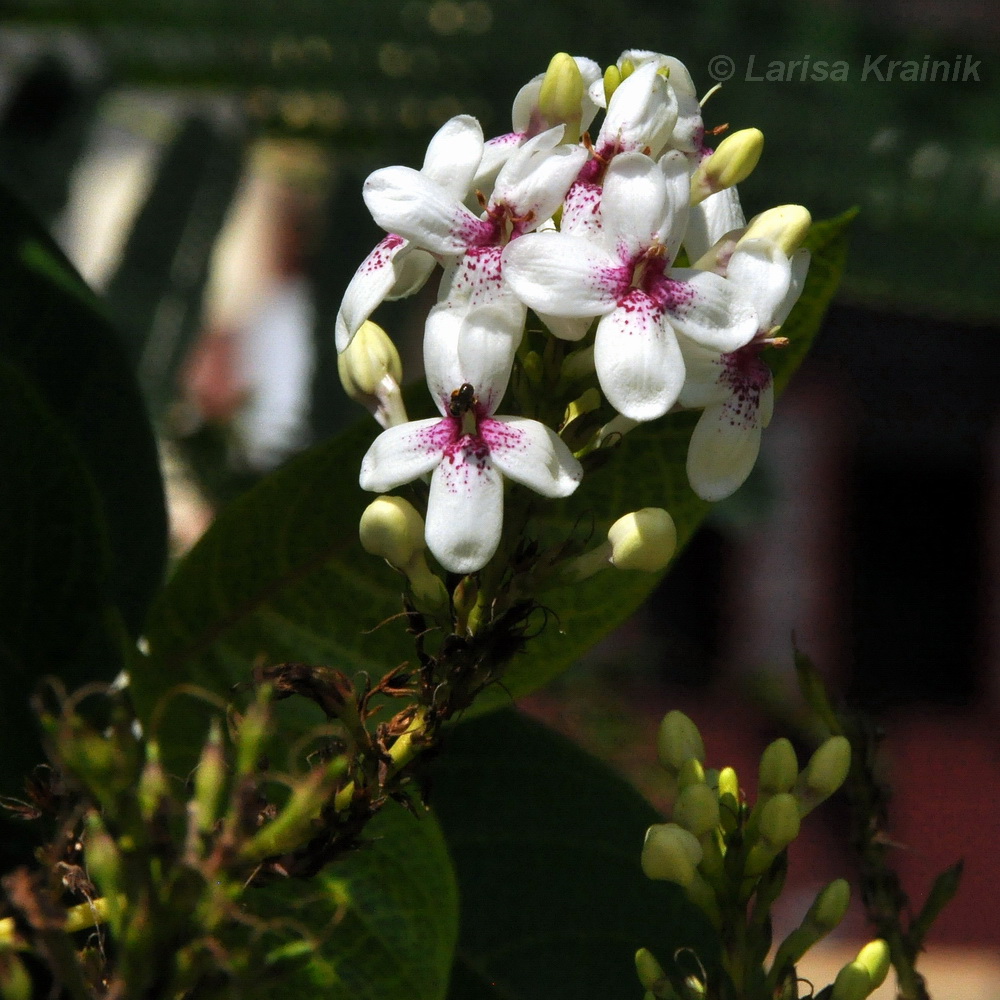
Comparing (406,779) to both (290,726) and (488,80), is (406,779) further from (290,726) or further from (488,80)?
(488,80)

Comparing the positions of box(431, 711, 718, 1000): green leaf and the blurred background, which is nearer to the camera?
box(431, 711, 718, 1000): green leaf

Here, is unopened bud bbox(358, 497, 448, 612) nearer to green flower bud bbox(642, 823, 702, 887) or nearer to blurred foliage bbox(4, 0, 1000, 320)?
green flower bud bbox(642, 823, 702, 887)

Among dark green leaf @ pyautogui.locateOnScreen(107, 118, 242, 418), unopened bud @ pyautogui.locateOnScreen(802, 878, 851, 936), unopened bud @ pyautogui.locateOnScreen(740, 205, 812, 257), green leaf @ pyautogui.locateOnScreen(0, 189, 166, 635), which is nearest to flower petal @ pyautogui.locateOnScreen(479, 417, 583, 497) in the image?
unopened bud @ pyautogui.locateOnScreen(740, 205, 812, 257)

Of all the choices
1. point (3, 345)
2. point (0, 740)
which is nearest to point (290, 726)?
point (0, 740)

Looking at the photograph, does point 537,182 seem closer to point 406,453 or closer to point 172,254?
point 406,453

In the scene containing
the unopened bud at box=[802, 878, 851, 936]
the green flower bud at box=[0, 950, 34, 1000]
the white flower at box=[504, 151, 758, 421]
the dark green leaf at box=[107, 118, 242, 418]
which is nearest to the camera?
the green flower bud at box=[0, 950, 34, 1000]
